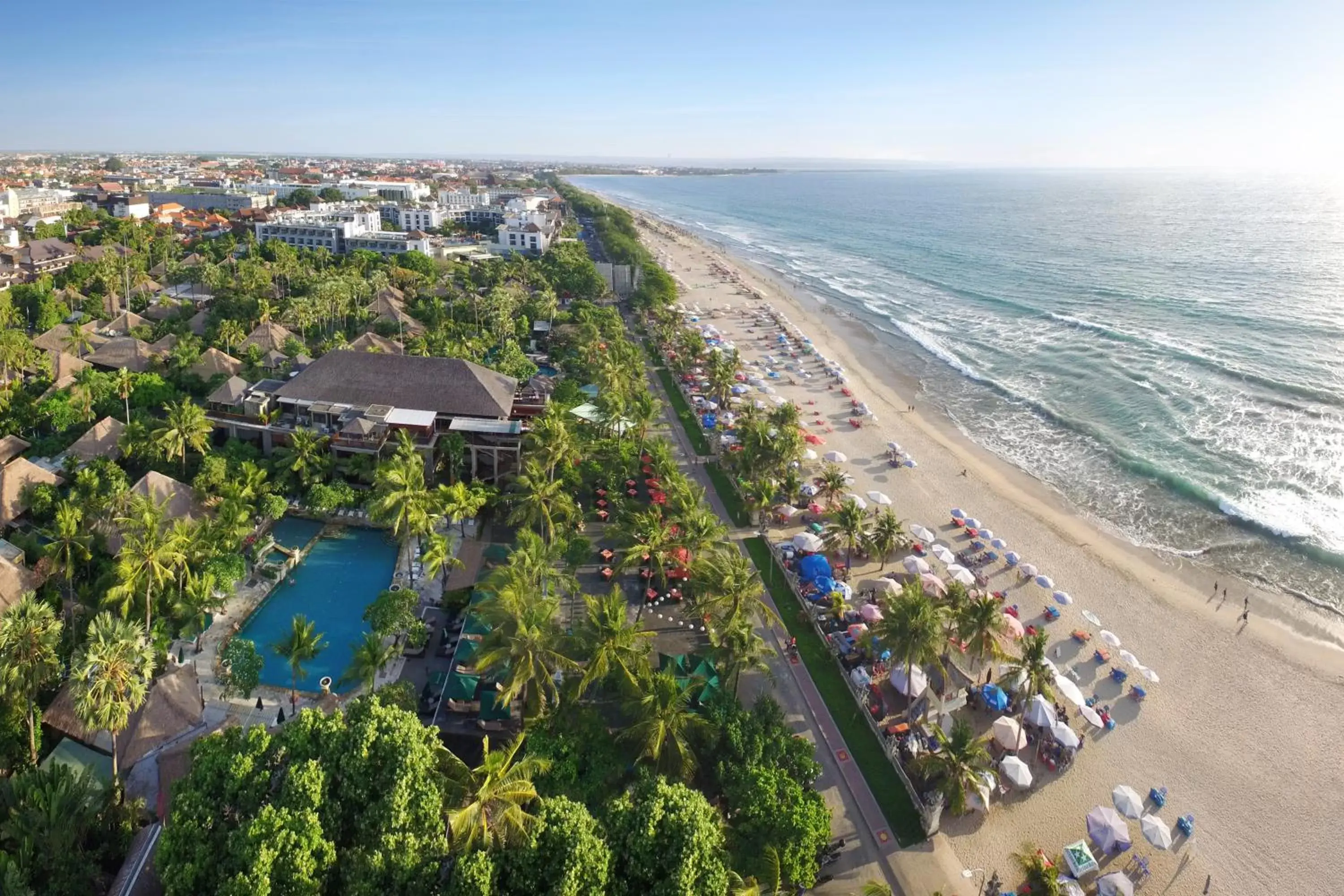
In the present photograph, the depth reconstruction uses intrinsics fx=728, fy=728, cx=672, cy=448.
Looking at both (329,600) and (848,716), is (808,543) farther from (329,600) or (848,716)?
(329,600)

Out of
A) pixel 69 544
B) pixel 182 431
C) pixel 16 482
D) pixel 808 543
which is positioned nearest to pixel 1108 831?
pixel 808 543

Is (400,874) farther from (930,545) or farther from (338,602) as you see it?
(930,545)

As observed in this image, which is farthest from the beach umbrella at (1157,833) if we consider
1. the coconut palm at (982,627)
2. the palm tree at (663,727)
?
the palm tree at (663,727)

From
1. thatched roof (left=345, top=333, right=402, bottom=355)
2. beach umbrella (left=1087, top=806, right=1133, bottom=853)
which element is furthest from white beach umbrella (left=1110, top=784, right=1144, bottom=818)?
thatched roof (left=345, top=333, right=402, bottom=355)

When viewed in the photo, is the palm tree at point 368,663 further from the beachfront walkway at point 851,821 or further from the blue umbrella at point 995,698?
the blue umbrella at point 995,698

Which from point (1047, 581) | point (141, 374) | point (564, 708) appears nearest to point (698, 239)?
point (141, 374)
